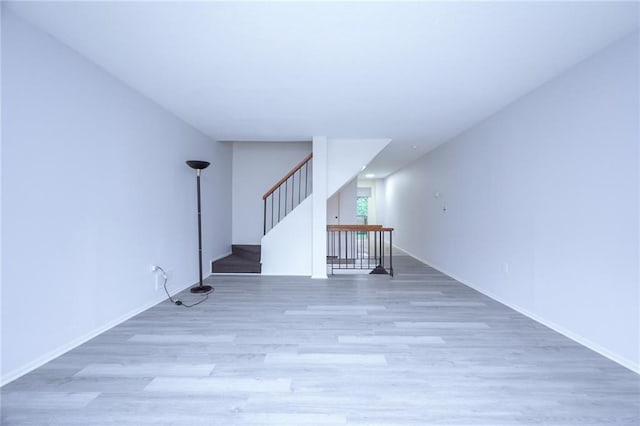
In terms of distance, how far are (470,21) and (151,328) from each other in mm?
3913

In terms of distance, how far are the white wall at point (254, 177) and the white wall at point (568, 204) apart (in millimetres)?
3836

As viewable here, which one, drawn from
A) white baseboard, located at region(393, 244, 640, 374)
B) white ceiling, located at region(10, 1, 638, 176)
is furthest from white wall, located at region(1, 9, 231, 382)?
white baseboard, located at region(393, 244, 640, 374)

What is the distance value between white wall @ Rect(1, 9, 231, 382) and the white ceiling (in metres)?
0.27

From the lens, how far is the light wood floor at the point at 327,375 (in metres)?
1.61

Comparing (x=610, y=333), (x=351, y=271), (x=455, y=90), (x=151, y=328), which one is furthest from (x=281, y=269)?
(x=610, y=333)

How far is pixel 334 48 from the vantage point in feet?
7.24

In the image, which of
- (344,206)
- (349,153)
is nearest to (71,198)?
(349,153)

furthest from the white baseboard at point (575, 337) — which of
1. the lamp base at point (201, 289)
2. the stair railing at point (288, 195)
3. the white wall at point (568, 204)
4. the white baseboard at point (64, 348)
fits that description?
the white baseboard at point (64, 348)

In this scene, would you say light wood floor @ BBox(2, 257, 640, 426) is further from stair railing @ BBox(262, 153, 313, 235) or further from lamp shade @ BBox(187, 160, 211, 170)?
stair railing @ BBox(262, 153, 313, 235)

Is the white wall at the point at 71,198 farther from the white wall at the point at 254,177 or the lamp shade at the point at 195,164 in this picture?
the white wall at the point at 254,177

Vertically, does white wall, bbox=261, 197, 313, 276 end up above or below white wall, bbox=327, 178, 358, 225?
below

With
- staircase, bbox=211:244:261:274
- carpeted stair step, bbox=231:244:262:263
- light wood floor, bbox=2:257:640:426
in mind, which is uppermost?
carpeted stair step, bbox=231:244:262:263

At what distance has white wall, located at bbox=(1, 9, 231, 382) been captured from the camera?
1884 millimetres

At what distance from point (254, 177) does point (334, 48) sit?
14.6 feet
